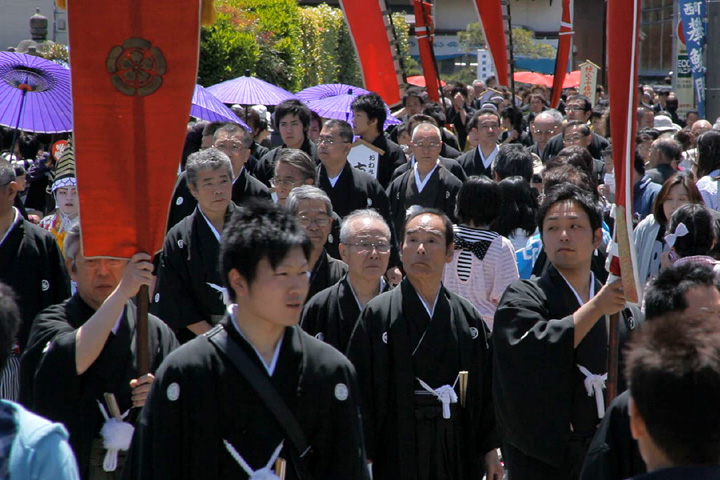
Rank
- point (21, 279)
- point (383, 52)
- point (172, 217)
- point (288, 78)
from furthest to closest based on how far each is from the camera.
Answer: point (288, 78), point (383, 52), point (172, 217), point (21, 279)

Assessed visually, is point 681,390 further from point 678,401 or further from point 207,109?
point 207,109

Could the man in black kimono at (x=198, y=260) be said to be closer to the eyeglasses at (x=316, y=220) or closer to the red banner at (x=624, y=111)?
the eyeglasses at (x=316, y=220)

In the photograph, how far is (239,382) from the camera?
2.69m

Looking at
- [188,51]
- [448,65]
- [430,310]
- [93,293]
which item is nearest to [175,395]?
[93,293]

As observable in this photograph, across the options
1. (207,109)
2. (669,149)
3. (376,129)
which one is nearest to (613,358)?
(669,149)

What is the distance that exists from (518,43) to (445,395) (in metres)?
24.8

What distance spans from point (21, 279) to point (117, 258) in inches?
76.7

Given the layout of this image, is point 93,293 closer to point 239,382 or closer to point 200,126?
point 239,382

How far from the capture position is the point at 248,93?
1087cm

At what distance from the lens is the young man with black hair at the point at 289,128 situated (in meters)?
8.18

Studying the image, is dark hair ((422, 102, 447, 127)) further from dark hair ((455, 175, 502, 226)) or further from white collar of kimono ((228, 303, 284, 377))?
white collar of kimono ((228, 303, 284, 377))

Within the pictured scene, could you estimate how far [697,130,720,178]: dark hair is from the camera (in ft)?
22.1

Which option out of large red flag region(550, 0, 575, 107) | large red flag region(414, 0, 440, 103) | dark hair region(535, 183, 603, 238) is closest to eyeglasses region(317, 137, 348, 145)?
large red flag region(414, 0, 440, 103)

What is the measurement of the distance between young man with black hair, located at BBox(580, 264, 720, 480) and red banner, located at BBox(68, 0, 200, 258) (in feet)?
5.60
